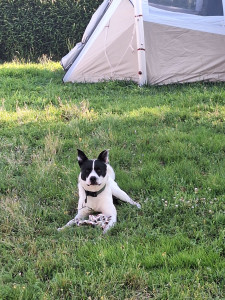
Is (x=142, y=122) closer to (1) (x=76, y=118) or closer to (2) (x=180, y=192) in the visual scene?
(1) (x=76, y=118)

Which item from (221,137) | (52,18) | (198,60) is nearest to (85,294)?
(221,137)

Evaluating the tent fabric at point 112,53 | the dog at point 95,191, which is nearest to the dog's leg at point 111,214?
the dog at point 95,191

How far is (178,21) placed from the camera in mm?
7156

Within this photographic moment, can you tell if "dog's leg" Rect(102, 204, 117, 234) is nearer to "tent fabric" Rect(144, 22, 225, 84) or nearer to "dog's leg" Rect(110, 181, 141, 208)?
"dog's leg" Rect(110, 181, 141, 208)

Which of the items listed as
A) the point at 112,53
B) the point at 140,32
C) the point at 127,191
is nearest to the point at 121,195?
the point at 127,191

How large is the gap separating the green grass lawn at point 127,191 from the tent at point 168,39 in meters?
0.68

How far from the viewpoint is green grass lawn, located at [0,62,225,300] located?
2.45 m

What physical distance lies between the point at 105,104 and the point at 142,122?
112 centimetres

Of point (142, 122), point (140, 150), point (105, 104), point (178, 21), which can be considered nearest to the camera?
point (140, 150)

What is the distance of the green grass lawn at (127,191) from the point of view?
2.45m

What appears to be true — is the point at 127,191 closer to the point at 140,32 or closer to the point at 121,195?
the point at 121,195

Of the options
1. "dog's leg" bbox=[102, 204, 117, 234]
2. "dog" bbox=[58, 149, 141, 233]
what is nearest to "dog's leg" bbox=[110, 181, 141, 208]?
"dog" bbox=[58, 149, 141, 233]

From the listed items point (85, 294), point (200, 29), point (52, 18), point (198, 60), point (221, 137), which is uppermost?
point (52, 18)

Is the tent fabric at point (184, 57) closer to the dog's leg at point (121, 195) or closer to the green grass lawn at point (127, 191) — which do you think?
the green grass lawn at point (127, 191)
